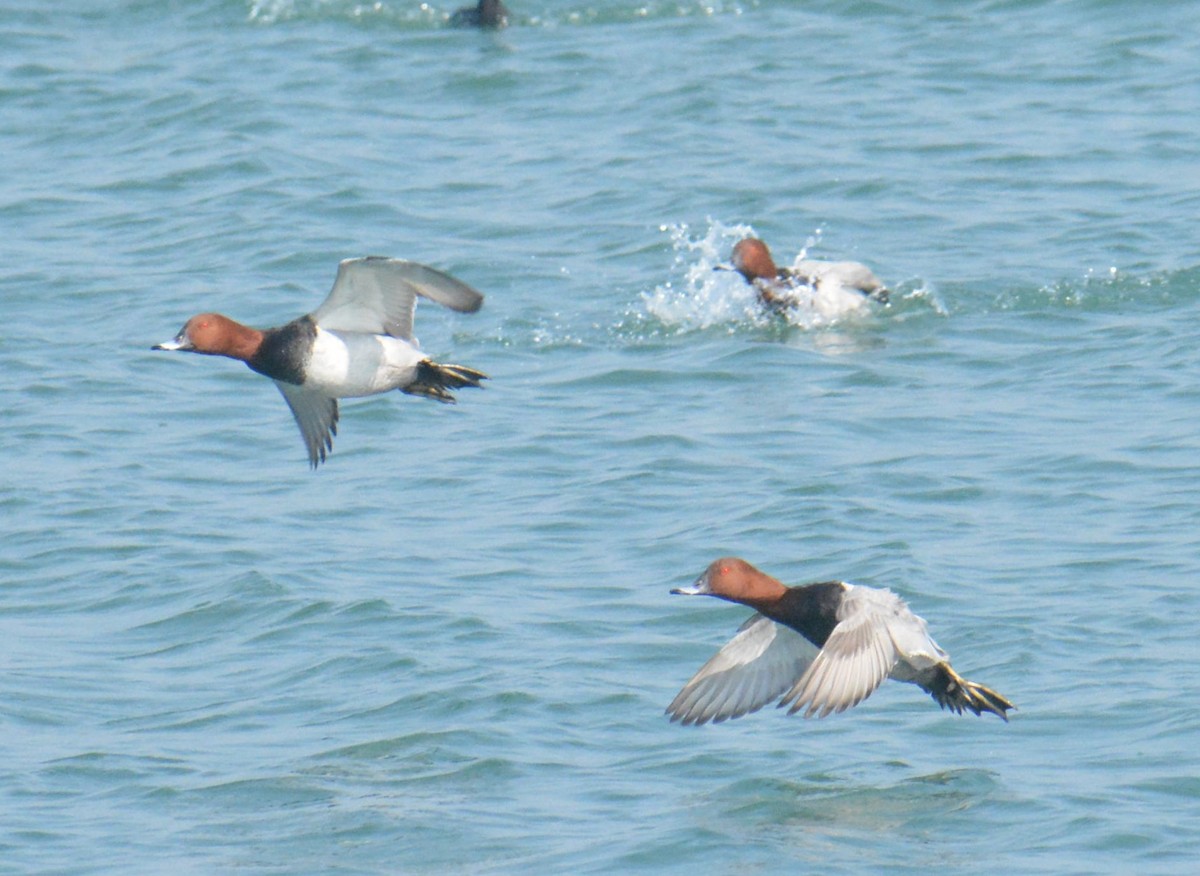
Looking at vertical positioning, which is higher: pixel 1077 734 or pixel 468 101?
pixel 468 101

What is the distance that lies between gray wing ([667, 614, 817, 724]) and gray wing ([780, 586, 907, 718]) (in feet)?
1.18

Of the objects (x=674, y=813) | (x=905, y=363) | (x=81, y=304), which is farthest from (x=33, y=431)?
(x=674, y=813)

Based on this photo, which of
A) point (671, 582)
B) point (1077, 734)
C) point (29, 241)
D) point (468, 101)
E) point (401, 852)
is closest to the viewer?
point (401, 852)

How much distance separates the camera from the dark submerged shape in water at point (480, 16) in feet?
61.8

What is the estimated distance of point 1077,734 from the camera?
8.06 metres

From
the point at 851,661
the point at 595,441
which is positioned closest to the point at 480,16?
the point at 595,441

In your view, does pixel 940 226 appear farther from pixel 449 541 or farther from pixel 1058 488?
pixel 449 541

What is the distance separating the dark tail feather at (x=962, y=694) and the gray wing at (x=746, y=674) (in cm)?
53

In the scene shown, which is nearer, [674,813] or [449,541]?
[674,813]

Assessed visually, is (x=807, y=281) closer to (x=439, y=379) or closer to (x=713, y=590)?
(x=439, y=379)

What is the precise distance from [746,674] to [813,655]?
26 centimetres

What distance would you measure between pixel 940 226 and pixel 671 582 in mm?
5446

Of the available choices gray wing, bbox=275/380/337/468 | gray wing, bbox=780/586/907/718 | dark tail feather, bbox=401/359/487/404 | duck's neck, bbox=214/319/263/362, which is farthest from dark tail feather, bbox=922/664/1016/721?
gray wing, bbox=275/380/337/468

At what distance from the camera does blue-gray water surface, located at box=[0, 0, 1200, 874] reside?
7.80 m
